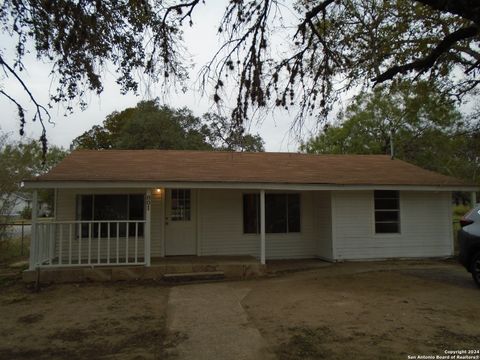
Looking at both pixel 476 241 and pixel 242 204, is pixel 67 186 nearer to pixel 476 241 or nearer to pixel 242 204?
pixel 242 204

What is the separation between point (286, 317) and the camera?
6875 millimetres

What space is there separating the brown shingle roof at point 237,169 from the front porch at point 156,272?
2.06 meters

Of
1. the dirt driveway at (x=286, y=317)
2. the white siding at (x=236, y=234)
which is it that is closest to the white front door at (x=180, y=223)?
the white siding at (x=236, y=234)

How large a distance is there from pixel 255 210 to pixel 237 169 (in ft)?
4.83

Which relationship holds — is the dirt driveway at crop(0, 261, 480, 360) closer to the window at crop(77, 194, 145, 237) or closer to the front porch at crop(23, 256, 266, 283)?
the front porch at crop(23, 256, 266, 283)

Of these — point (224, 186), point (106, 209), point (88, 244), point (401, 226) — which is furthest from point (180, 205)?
point (401, 226)

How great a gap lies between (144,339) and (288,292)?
12.0 ft

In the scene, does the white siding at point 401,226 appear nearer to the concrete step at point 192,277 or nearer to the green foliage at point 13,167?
the concrete step at point 192,277

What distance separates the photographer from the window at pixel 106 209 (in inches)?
481

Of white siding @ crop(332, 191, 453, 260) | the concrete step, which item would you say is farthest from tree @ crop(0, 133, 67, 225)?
white siding @ crop(332, 191, 453, 260)

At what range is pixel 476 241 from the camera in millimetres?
8547

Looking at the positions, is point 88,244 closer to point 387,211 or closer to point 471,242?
point 387,211

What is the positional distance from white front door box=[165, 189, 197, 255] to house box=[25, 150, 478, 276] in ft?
0.09

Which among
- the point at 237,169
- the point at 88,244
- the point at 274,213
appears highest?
the point at 237,169
